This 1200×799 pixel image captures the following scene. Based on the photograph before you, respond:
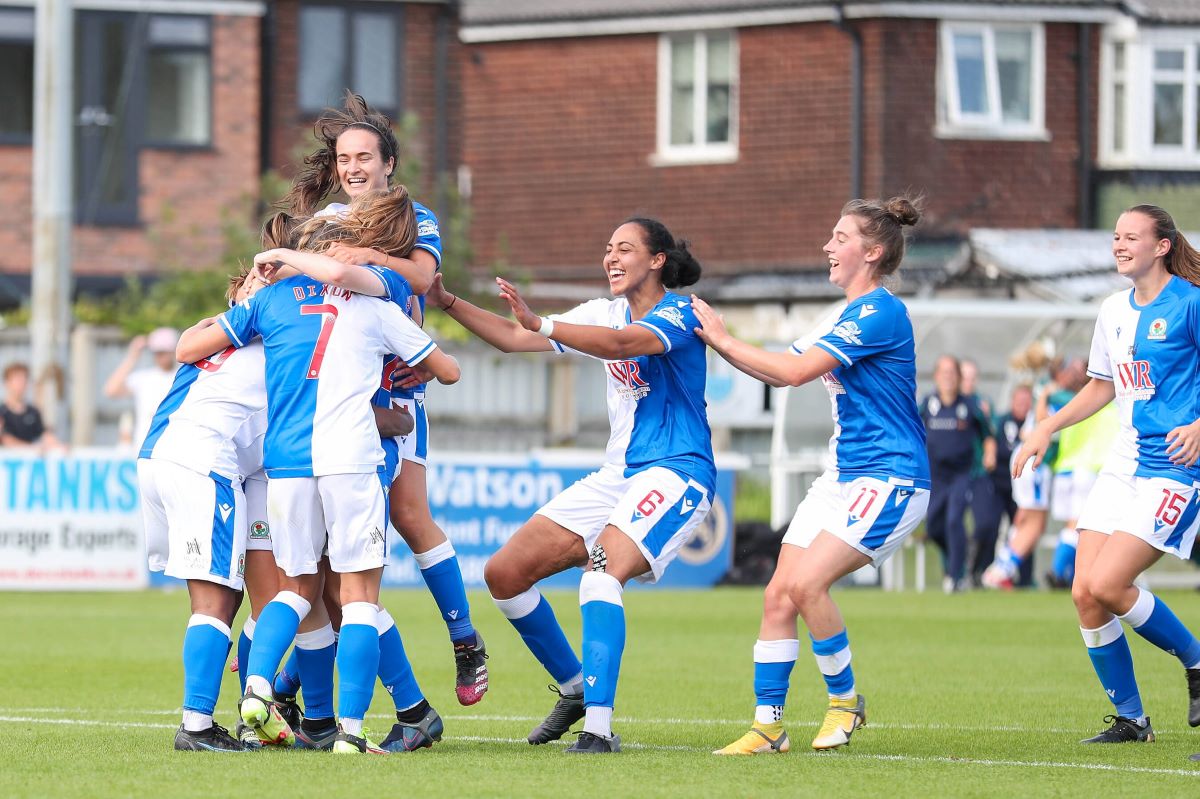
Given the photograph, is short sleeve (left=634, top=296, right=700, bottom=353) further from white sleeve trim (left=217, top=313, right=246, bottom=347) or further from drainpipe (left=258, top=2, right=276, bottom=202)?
drainpipe (left=258, top=2, right=276, bottom=202)

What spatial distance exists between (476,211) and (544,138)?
1628mm

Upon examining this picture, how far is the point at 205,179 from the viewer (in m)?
29.9

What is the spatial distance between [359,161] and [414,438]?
3.94 feet

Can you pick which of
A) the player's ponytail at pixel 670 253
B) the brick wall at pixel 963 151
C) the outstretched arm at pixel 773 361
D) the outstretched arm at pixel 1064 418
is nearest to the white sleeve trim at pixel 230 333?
the player's ponytail at pixel 670 253

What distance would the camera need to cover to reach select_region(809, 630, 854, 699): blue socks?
316 inches

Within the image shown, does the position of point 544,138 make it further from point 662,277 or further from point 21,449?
point 662,277

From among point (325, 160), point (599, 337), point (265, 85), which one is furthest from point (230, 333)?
point (265, 85)

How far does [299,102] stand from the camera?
30531mm

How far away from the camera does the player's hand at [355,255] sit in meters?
7.66

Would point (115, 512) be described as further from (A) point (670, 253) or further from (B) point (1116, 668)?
(B) point (1116, 668)

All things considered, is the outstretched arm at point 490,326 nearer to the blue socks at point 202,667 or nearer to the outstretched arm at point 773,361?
the outstretched arm at point 773,361

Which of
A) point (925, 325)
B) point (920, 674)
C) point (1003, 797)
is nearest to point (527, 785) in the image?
point (1003, 797)

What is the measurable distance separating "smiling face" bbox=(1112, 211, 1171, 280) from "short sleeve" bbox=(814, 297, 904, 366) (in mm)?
1107

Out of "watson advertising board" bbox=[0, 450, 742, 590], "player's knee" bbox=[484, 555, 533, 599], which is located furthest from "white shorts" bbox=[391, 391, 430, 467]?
"watson advertising board" bbox=[0, 450, 742, 590]
